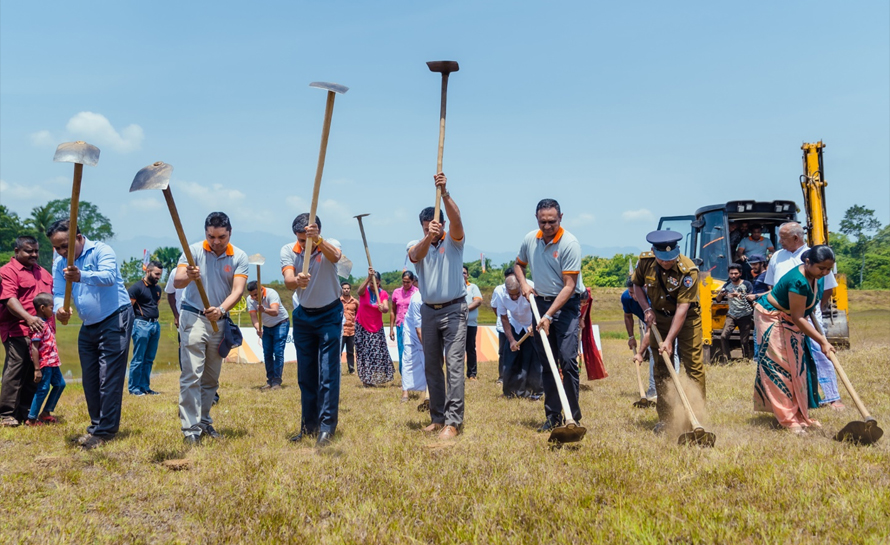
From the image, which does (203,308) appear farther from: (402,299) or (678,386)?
(402,299)

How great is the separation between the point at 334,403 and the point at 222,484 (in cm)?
153

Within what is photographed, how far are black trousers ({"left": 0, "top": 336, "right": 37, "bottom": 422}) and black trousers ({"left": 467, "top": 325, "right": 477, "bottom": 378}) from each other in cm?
653

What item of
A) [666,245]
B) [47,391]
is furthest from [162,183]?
[666,245]

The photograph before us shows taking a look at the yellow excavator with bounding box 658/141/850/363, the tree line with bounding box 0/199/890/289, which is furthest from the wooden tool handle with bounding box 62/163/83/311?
the tree line with bounding box 0/199/890/289

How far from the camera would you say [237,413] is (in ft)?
24.5

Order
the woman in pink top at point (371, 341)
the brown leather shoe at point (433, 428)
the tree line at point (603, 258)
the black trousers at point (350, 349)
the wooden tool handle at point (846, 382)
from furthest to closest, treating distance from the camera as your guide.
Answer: the tree line at point (603, 258) < the black trousers at point (350, 349) < the woman in pink top at point (371, 341) < the brown leather shoe at point (433, 428) < the wooden tool handle at point (846, 382)

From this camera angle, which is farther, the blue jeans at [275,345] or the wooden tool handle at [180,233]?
the blue jeans at [275,345]

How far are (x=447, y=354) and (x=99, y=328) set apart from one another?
2.98 meters

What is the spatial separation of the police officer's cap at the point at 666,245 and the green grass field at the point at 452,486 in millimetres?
1490

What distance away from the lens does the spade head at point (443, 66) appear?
598cm

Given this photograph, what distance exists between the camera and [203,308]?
5812 mm

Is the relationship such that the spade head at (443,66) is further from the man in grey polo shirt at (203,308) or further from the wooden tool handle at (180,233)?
the wooden tool handle at (180,233)

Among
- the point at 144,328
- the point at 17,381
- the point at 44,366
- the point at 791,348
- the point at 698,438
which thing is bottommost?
the point at 698,438

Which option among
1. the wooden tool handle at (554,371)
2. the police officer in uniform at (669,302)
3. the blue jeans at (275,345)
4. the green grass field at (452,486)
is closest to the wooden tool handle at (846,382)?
the green grass field at (452,486)
